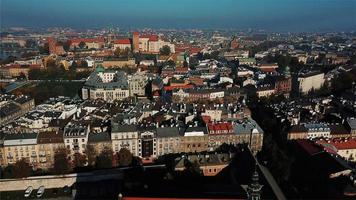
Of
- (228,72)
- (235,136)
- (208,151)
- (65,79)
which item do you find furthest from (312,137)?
(65,79)

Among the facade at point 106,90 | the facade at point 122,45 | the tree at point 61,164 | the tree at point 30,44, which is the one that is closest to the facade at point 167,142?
the tree at point 61,164

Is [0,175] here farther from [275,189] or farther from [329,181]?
[329,181]

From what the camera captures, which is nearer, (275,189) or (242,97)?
(275,189)

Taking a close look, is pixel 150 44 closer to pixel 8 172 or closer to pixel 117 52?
pixel 117 52

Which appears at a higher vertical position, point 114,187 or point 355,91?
point 355,91

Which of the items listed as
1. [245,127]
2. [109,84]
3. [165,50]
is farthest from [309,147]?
[165,50]

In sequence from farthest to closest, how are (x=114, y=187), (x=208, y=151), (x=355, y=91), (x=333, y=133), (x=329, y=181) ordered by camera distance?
(x=355, y=91)
(x=333, y=133)
(x=208, y=151)
(x=114, y=187)
(x=329, y=181)

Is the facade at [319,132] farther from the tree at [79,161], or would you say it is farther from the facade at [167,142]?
the tree at [79,161]
